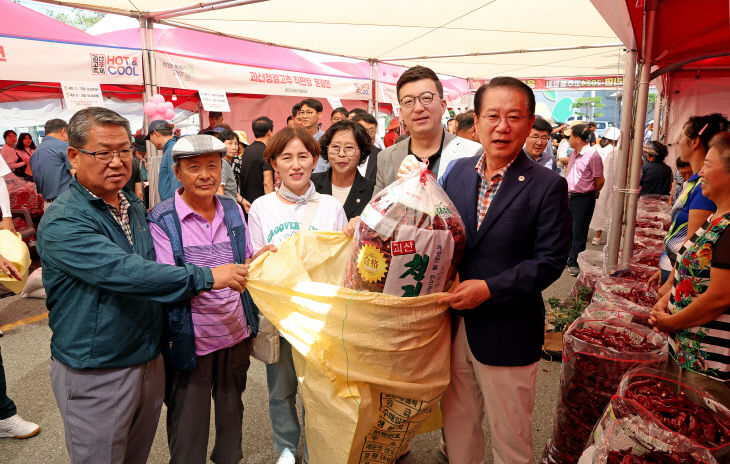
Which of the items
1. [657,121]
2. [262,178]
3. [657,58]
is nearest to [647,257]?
[657,58]

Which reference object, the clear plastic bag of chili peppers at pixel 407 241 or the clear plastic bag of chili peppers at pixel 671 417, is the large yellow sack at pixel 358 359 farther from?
the clear plastic bag of chili peppers at pixel 671 417

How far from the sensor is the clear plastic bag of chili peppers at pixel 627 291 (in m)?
2.67

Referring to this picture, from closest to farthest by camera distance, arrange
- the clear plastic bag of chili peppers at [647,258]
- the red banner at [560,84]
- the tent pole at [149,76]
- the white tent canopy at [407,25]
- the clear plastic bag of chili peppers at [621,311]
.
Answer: the clear plastic bag of chili peppers at [621,311] < the clear plastic bag of chili peppers at [647,258] < the white tent canopy at [407,25] < the tent pole at [149,76] < the red banner at [560,84]

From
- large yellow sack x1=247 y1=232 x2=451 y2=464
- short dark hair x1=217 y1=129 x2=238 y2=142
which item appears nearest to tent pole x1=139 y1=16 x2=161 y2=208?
short dark hair x1=217 y1=129 x2=238 y2=142

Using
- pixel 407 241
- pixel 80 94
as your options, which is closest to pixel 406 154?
pixel 407 241

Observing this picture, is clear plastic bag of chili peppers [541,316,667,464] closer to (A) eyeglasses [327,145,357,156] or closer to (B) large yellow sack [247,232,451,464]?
(B) large yellow sack [247,232,451,464]

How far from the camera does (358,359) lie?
1.38m

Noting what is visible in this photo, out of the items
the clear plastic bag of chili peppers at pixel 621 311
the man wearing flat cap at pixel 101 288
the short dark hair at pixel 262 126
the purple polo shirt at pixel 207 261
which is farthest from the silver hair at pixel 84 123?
the short dark hair at pixel 262 126

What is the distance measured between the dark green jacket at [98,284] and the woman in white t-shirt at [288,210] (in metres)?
0.60

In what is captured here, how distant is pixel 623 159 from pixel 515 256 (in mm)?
2195

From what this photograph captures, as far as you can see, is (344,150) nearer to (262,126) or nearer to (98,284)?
(98,284)

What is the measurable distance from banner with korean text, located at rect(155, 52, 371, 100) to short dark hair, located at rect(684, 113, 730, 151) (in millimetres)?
4928

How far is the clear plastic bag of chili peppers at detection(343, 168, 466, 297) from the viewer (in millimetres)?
1391

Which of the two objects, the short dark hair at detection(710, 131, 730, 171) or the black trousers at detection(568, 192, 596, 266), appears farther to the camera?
the black trousers at detection(568, 192, 596, 266)
